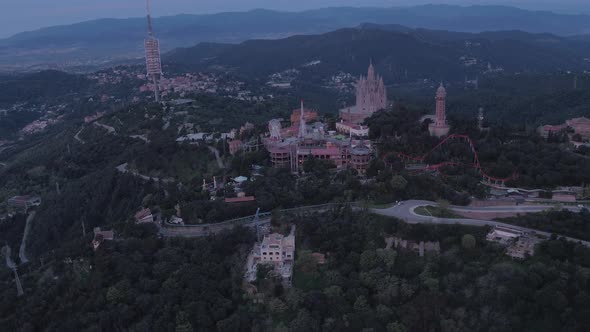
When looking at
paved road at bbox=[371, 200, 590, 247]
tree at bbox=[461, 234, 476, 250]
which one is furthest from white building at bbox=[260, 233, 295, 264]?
tree at bbox=[461, 234, 476, 250]

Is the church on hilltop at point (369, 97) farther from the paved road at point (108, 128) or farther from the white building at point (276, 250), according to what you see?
the white building at point (276, 250)

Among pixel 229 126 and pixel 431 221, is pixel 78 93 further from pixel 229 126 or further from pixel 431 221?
pixel 431 221

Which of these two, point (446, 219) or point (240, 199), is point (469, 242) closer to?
point (446, 219)

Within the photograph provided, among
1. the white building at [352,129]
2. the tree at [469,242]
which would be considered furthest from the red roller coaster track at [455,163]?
the tree at [469,242]

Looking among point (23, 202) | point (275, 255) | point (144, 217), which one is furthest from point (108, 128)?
point (275, 255)

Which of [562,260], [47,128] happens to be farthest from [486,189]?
[47,128]

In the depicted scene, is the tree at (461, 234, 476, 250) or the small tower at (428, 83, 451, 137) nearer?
the tree at (461, 234, 476, 250)

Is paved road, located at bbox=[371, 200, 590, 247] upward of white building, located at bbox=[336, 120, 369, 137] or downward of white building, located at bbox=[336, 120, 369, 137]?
downward

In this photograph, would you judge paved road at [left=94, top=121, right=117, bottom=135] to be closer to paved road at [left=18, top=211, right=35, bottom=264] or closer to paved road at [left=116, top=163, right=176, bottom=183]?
paved road at [left=116, top=163, right=176, bottom=183]
